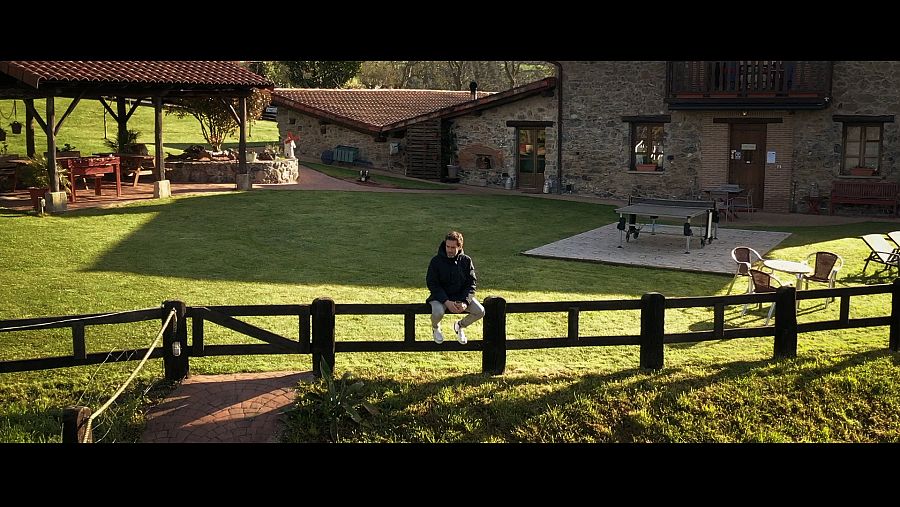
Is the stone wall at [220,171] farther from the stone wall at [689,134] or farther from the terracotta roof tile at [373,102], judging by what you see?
the stone wall at [689,134]

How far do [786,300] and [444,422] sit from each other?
416 cm

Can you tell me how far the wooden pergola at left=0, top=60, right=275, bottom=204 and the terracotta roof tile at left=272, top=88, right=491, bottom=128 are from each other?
7575 millimetres

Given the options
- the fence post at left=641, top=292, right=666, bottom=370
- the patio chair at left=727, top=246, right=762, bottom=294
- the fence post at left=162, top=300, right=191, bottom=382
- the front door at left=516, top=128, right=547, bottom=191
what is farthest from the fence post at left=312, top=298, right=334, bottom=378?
the front door at left=516, top=128, right=547, bottom=191

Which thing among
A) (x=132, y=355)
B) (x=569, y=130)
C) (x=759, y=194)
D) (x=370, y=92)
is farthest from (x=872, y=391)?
(x=370, y=92)

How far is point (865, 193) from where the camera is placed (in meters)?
22.6

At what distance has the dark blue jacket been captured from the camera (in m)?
9.04

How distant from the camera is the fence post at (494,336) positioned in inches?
356

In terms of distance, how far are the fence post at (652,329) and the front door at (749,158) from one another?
1611 centimetres

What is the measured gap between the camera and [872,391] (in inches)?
368

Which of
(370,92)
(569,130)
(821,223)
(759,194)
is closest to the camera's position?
(821,223)

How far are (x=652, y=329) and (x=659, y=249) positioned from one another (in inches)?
330

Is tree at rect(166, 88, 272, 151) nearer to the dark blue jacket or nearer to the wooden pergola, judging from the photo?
the wooden pergola

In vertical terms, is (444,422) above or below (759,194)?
below

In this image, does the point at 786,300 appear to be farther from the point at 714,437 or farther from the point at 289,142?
the point at 289,142
